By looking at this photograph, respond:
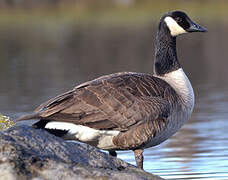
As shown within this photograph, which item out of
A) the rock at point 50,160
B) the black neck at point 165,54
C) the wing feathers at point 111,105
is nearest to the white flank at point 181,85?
the black neck at point 165,54

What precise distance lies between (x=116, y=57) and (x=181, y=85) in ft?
70.6

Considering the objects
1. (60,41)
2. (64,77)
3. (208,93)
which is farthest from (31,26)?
(208,93)

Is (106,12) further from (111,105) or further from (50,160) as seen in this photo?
(50,160)

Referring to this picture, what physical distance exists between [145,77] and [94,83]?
72 centimetres

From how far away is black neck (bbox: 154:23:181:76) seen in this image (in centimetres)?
871

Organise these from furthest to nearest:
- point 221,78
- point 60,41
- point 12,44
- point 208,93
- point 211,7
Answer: point 211,7 → point 60,41 → point 12,44 → point 221,78 → point 208,93

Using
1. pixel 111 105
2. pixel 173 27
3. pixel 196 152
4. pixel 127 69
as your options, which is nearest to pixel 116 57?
pixel 127 69

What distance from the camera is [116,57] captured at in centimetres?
2986

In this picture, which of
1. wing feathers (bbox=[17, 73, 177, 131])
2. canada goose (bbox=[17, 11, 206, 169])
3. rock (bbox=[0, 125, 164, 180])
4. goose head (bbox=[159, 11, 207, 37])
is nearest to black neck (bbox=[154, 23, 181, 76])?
goose head (bbox=[159, 11, 207, 37])

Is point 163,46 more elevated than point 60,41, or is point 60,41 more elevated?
point 163,46

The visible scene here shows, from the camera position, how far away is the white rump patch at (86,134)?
283 inches

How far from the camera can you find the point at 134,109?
7.52 metres

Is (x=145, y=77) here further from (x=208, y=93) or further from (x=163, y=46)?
(x=208, y=93)

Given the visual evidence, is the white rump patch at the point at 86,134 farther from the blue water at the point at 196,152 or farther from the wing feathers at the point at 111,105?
the blue water at the point at 196,152
